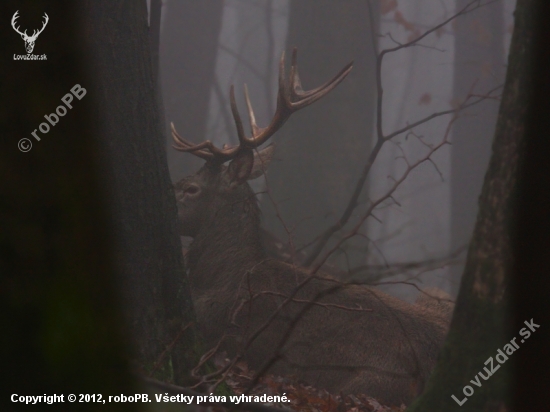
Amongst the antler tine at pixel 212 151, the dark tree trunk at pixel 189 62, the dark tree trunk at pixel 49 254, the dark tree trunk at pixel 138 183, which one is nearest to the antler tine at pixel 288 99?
the antler tine at pixel 212 151

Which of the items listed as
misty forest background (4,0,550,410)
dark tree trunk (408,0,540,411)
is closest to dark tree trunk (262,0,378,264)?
misty forest background (4,0,550,410)

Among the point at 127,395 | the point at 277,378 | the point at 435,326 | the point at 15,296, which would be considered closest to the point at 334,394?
the point at 277,378

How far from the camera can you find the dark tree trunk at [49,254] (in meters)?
1.15

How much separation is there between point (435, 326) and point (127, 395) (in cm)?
380

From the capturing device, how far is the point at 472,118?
1539 centimetres

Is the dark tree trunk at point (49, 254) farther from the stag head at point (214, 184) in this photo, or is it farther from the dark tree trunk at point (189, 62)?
the dark tree trunk at point (189, 62)

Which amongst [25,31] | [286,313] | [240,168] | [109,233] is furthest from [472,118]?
[25,31]

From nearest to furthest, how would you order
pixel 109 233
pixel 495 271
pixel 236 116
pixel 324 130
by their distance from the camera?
pixel 109 233, pixel 495 271, pixel 236 116, pixel 324 130

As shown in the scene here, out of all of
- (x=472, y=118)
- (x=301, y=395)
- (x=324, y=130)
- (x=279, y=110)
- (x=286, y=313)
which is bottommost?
(x=301, y=395)

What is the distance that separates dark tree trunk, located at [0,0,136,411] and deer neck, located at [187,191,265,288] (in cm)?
407

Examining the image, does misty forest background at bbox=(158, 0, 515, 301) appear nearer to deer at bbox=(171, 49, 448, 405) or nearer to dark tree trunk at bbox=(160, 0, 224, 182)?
dark tree trunk at bbox=(160, 0, 224, 182)

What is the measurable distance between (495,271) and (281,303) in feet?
6.96

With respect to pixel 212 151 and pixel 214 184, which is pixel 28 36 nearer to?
pixel 212 151

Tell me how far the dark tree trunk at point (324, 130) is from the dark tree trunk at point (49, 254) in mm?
8343
